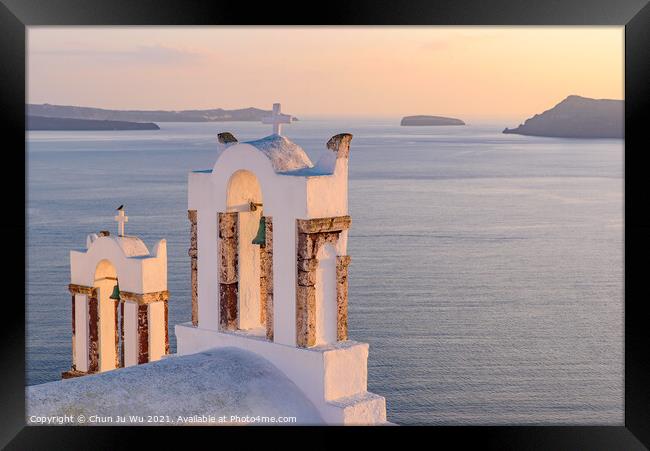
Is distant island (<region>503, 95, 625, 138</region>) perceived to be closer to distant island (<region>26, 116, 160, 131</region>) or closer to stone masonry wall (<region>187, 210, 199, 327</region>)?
distant island (<region>26, 116, 160, 131</region>)

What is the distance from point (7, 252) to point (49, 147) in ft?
275

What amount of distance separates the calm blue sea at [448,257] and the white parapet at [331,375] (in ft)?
59.5

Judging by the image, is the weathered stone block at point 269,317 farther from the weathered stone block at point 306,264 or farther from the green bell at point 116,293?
the green bell at point 116,293

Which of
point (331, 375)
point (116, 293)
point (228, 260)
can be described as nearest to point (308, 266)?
point (331, 375)

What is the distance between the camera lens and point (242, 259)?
10766 millimetres

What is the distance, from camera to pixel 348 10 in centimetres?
877

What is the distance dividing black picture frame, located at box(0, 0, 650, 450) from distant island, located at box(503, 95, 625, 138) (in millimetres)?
62129

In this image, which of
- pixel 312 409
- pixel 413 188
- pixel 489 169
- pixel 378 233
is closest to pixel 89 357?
pixel 312 409

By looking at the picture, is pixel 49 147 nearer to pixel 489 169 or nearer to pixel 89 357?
pixel 489 169

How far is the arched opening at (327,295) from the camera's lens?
10.1 metres

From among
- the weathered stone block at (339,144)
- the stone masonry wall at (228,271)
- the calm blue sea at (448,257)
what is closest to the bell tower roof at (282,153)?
the weathered stone block at (339,144)

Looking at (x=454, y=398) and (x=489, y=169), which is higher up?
(x=489, y=169)

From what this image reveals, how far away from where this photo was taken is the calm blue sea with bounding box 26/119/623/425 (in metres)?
41.5

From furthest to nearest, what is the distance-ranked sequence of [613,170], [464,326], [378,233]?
[613,170]
[378,233]
[464,326]
